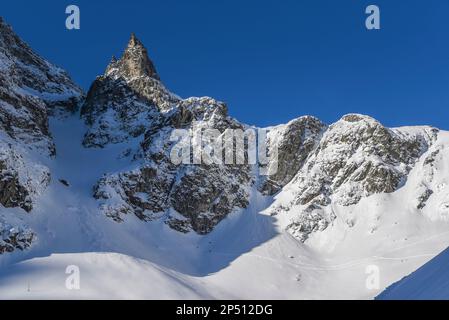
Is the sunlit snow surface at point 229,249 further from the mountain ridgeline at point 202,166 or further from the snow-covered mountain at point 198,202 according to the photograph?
the mountain ridgeline at point 202,166

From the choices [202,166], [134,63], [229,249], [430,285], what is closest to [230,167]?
[202,166]

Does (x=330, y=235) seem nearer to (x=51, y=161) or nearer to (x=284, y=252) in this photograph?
(x=284, y=252)

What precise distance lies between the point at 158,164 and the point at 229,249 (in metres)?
27.8

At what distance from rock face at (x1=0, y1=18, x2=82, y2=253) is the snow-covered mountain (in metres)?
0.36

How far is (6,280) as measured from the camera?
7069 centimetres

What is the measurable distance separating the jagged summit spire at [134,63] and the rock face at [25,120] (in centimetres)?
1502

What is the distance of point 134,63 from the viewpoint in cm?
16475

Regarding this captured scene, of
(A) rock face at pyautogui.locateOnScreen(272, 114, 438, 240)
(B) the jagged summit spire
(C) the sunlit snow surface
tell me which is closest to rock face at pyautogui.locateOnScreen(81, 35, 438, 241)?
(A) rock face at pyautogui.locateOnScreen(272, 114, 438, 240)

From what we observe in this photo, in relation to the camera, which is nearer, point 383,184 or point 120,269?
point 120,269

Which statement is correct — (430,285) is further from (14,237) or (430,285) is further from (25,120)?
(25,120)

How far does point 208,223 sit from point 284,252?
18.4 meters
